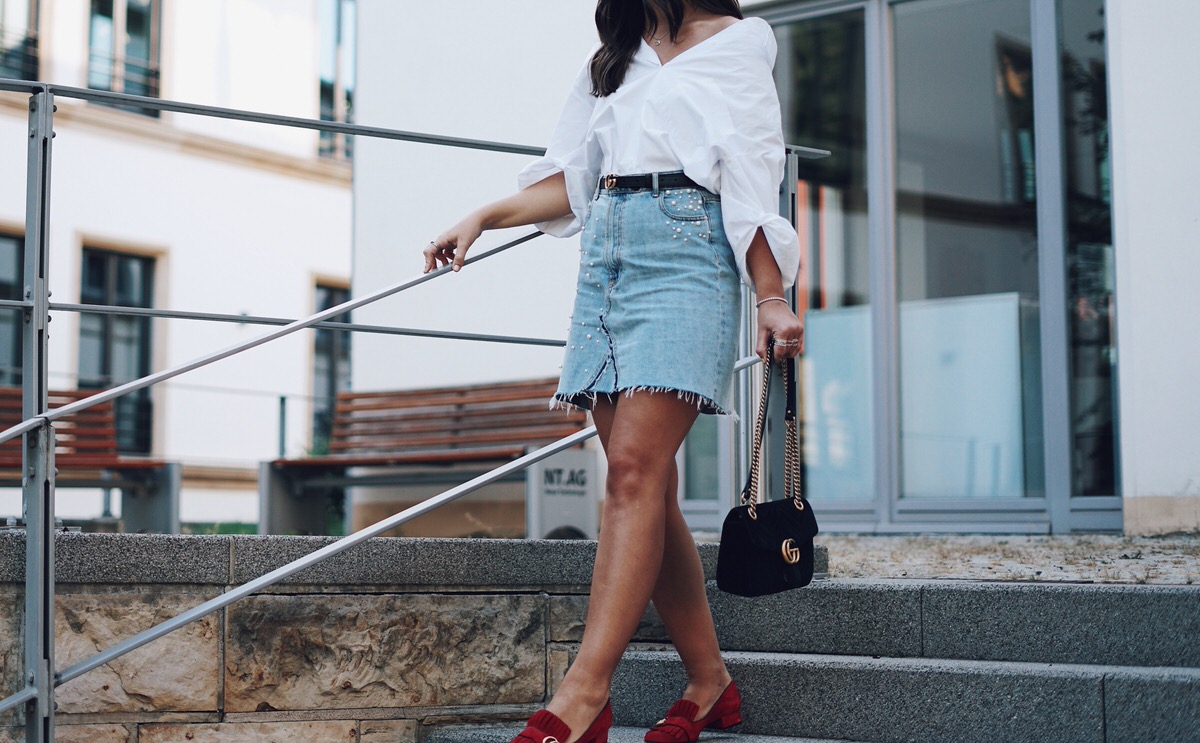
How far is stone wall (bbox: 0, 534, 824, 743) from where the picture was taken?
3.06 meters

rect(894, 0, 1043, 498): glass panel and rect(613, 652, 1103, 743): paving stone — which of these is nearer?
rect(613, 652, 1103, 743): paving stone

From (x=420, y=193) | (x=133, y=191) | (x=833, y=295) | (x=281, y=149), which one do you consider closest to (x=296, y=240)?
(x=281, y=149)

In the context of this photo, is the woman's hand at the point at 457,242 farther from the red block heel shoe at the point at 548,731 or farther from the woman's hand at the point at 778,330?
the red block heel shoe at the point at 548,731

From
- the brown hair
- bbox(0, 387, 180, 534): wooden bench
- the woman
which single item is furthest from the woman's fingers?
bbox(0, 387, 180, 534): wooden bench

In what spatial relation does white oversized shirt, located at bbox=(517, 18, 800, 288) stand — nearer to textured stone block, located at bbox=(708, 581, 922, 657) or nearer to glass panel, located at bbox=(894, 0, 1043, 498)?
textured stone block, located at bbox=(708, 581, 922, 657)

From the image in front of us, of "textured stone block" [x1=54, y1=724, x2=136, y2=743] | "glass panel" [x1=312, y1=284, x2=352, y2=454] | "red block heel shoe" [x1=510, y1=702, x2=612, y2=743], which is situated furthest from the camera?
"glass panel" [x1=312, y1=284, x2=352, y2=454]

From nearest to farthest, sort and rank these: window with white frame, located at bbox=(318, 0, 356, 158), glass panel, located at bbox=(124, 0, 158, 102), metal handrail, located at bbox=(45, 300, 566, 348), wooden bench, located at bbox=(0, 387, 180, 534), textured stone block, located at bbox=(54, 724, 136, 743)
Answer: textured stone block, located at bbox=(54, 724, 136, 743) → metal handrail, located at bbox=(45, 300, 566, 348) → wooden bench, located at bbox=(0, 387, 180, 534) → glass panel, located at bbox=(124, 0, 158, 102) → window with white frame, located at bbox=(318, 0, 356, 158)

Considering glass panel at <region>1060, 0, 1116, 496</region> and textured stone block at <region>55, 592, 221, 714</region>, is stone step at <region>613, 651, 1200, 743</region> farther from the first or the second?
glass panel at <region>1060, 0, 1116, 496</region>

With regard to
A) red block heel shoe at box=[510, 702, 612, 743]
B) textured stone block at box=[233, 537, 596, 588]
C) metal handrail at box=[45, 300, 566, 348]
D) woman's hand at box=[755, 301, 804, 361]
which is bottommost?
red block heel shoe at box=[510, 702, 612, 743]

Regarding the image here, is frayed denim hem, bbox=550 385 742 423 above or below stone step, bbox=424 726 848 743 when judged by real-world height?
above

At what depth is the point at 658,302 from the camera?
2574 millimetres

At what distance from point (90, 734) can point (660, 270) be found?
167 cm

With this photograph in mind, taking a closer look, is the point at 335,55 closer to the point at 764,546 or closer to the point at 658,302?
the point at 658,302

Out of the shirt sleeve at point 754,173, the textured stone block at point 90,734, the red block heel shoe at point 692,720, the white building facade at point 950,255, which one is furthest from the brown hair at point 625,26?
the white building facade at point 950,255
